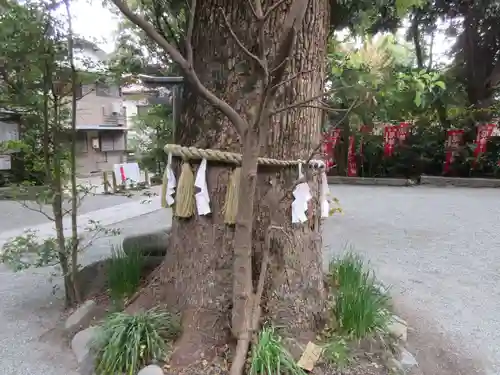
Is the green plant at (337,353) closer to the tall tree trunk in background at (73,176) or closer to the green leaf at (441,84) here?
the tall tree trunk in background at (73,176)

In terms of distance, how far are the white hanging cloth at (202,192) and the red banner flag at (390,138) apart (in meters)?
9.37

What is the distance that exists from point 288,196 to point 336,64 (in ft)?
9.36

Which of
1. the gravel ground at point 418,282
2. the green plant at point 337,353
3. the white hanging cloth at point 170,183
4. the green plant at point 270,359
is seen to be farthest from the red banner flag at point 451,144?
the green plant at point 270,359

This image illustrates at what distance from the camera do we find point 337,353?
82.2 inches

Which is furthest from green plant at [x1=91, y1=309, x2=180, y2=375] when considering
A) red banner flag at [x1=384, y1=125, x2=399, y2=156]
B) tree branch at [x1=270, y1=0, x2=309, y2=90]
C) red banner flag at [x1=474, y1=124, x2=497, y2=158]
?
red banner flag at [x1=474, y1=124, x2=497, y2=158]

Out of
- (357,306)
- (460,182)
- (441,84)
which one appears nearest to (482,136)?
(460,182)

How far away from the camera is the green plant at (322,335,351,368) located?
2.07 meters

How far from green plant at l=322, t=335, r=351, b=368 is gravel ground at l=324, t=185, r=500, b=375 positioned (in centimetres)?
76

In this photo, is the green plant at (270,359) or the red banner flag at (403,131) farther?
the red banner flag at (403,131)

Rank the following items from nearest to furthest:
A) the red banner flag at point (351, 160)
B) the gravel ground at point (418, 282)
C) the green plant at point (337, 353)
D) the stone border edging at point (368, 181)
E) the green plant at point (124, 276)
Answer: the green plant at point (337, 353), the gravel ground at point (418, 282), the green plant at point (124, 276), the stone border edging at point (368, 181), the red banner flag at point (351, 160)

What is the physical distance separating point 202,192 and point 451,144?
9605 mm

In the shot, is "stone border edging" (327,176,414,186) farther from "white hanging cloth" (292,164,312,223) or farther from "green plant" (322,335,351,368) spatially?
"green plant" (322,335,351,368)

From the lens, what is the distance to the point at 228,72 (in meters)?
2.29

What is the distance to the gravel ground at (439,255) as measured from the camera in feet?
9.39
